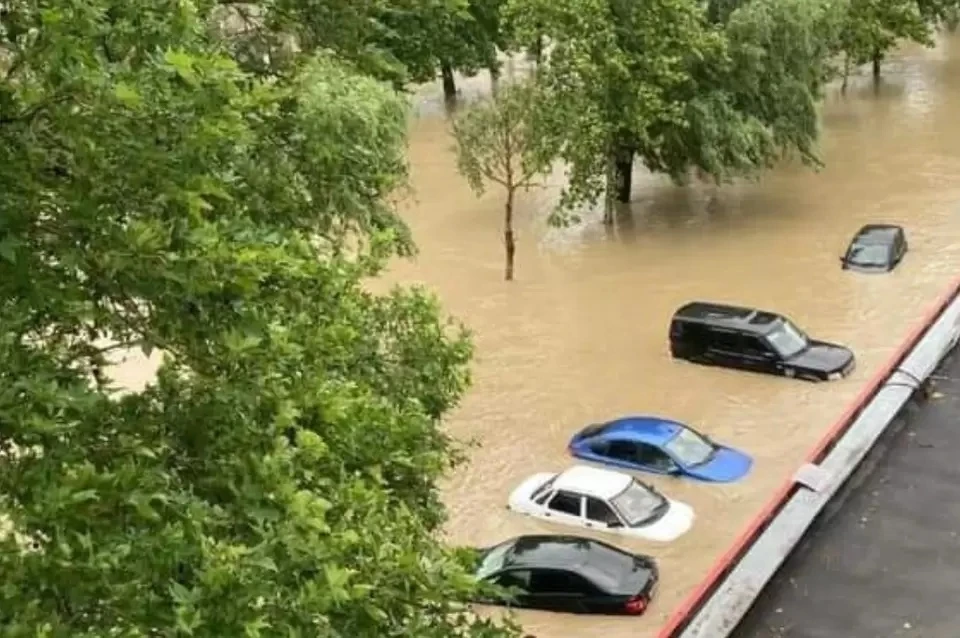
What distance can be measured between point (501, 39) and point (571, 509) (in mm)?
20690

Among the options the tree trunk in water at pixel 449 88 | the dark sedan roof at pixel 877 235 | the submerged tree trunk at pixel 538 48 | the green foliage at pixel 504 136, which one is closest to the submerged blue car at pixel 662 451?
the green foliage at pixel 504 136

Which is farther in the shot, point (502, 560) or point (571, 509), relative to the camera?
point (571, 509)

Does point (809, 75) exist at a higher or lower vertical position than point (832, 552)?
higher

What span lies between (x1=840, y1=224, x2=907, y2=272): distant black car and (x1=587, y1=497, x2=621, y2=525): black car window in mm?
10937

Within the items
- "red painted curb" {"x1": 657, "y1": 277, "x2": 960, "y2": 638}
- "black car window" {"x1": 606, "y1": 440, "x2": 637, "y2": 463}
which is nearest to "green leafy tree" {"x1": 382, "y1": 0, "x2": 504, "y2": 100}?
"black car window" {"x1": 606, "y1": 440, "x2": 637, "y2": 463}

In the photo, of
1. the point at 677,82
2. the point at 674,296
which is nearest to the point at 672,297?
the point at 674,296

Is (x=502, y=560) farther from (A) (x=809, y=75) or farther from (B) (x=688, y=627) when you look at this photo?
(A) (x=809, y=75)

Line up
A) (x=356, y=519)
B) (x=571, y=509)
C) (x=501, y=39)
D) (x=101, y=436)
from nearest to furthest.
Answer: (x=101, y=436) < (x=356, y=519) < (x=571, y=509) < (x=501, y=39)

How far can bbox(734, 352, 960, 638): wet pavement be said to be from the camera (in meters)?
14.5

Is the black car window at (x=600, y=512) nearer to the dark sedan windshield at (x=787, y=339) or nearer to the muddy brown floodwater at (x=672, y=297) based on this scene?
the muddy brown floodwater at (x=672, y=297)

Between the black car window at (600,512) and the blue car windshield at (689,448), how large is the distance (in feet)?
5.90

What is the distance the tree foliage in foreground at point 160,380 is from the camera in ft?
19.0

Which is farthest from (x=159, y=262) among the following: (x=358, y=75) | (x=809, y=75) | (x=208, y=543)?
(x=809, y=75)

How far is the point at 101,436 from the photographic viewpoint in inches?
252
